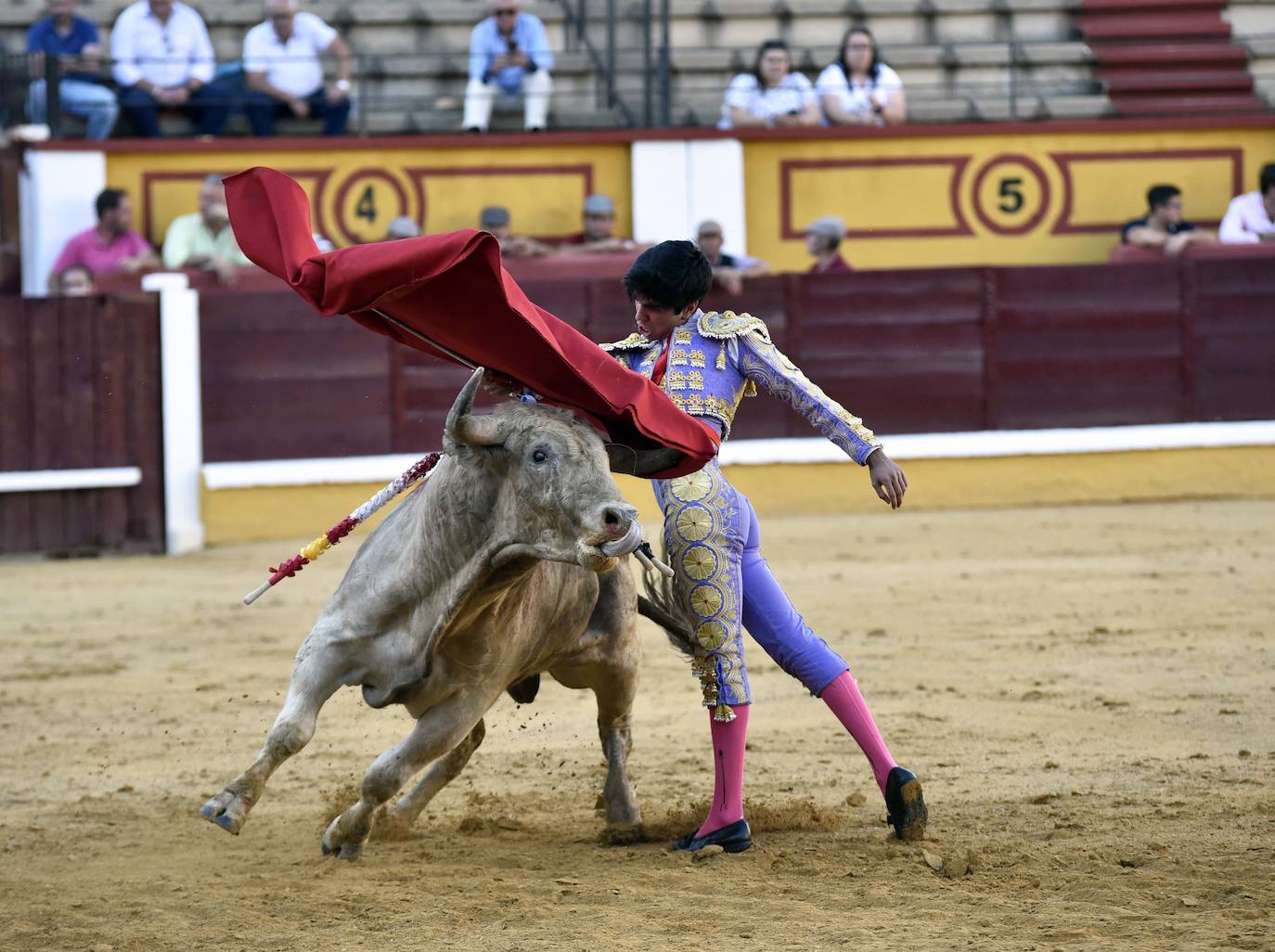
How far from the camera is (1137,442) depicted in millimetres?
8727

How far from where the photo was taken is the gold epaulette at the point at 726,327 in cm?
313

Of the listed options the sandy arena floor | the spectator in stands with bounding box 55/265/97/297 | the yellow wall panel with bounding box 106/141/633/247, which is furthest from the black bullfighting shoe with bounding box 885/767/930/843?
the yellow wall panel with bounding box 106/141/633/247

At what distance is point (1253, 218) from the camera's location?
9.02m

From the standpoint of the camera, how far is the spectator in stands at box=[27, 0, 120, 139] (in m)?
8.72

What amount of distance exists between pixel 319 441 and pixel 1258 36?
17.4 feet

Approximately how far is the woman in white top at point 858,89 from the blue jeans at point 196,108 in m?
2.95

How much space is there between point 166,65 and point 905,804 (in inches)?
272

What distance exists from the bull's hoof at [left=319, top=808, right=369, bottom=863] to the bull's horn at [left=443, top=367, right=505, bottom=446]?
76 cm

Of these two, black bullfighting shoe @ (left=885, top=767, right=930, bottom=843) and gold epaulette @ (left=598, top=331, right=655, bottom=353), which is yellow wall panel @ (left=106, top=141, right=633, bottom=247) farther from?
black bullfighting shoe @ (left=885, top=767, right=930, bottom=843)

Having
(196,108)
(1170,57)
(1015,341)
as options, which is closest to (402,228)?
(196,108)

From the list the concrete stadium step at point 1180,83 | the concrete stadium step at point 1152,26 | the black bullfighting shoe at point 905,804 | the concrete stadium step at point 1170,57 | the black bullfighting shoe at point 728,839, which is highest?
the concrete stadium step at point 1152,26

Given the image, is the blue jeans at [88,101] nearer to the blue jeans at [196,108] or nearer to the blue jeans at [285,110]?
the blue jeans at [196,108]

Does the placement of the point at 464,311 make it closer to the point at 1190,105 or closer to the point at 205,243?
the point at 205,243

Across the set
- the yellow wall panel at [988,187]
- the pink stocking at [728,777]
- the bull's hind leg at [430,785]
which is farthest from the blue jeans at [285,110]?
the pink stocking at [728,777]
